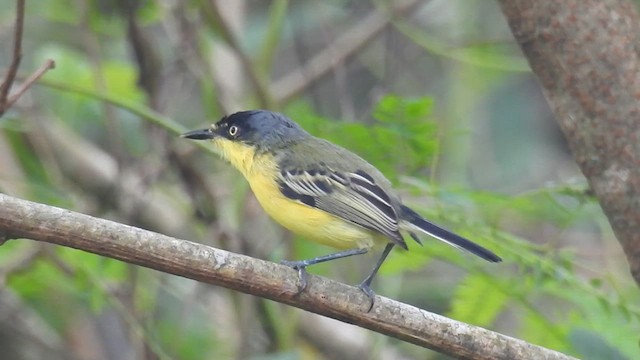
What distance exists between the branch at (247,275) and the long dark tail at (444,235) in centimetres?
46

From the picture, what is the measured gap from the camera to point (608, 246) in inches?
230

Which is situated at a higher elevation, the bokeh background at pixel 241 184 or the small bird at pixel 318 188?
the small bird at pixel 318 188

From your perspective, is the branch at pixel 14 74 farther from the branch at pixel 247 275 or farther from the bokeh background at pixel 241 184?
the bokeh background at pixel 241 184

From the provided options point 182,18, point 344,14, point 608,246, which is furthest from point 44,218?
point 344,14

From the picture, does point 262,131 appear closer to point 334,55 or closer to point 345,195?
point 345,195

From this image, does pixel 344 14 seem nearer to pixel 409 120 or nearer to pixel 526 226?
pixel 526 226

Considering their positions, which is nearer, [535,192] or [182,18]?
[535,192]

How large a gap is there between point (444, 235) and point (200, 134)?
0.99m

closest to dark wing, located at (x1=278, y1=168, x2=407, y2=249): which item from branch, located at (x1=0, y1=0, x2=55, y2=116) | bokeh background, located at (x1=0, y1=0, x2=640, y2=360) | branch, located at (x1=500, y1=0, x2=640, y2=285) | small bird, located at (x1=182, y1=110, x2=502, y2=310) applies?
small bird, located at (x1=182, y1=110, x2=502, y2=310)

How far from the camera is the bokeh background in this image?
3.86 metres

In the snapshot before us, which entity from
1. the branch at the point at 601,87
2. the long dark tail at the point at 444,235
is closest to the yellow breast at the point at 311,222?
the long dark tail at the point at 444,235

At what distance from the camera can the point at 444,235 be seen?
11.3ft

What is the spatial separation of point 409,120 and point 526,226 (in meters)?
2.87

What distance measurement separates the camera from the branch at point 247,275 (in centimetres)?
259
